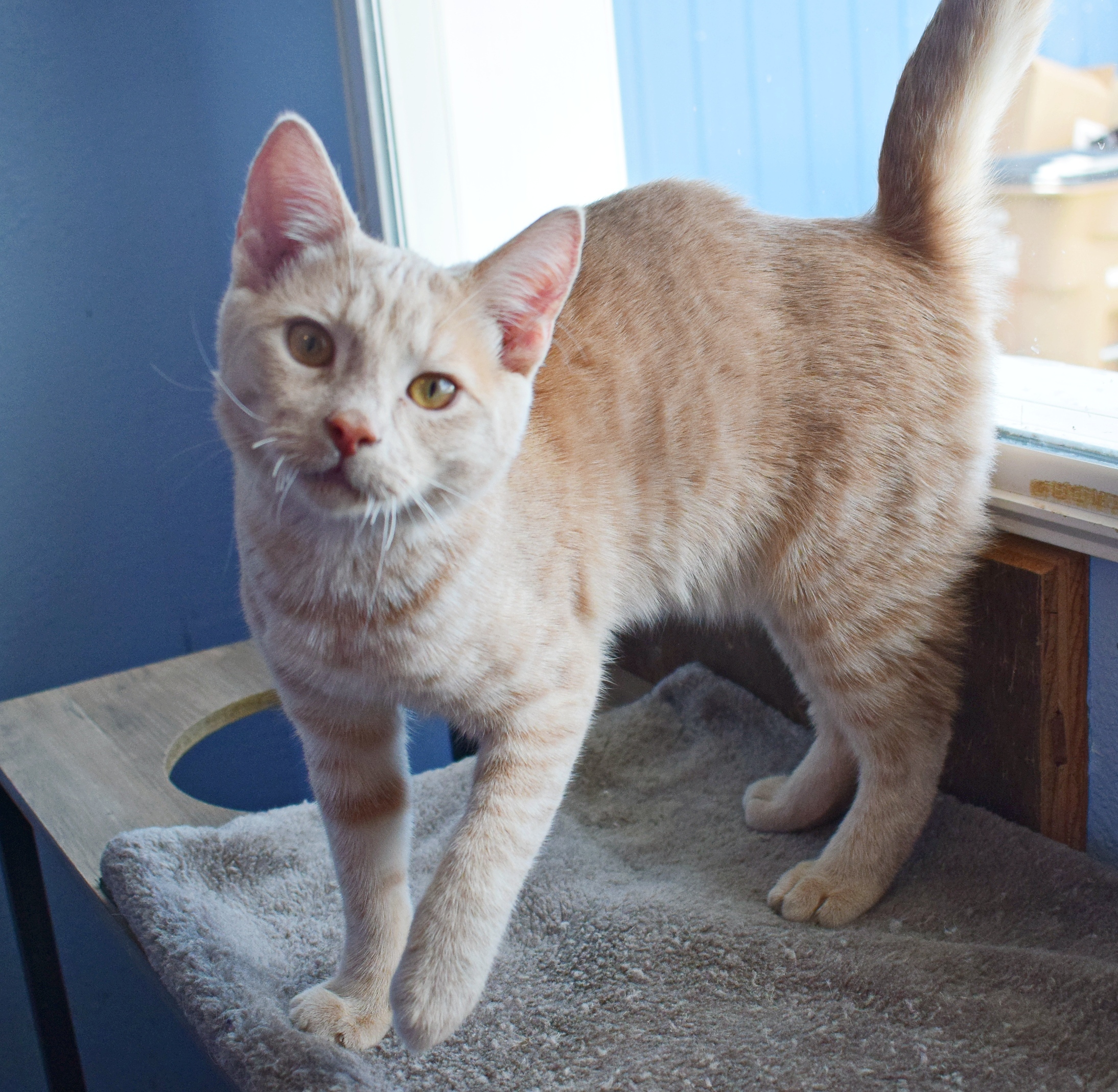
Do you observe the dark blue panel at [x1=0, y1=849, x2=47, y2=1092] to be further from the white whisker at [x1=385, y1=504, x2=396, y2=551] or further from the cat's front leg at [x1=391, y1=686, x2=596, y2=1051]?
the white whisker at [x1=385, y1=504, x2=396, y2=551]

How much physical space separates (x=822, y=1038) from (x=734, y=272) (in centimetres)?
69

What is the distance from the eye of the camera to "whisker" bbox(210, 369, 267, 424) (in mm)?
730

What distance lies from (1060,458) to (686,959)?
58cm

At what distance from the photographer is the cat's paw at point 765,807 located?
3.79 feet

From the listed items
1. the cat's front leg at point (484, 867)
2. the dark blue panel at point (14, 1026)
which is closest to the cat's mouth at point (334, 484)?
the cat's front leg at point (484, 867)

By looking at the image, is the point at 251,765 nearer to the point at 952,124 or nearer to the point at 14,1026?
the point at 14,1026

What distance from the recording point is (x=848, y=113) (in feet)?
4.33

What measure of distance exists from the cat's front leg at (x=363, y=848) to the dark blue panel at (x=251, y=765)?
3.33 feet

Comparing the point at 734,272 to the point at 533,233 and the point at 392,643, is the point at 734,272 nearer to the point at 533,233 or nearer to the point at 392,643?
the point at 533,233

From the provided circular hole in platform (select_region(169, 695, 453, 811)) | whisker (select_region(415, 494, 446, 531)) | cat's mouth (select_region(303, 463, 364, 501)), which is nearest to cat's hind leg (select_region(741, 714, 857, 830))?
whisker (select_region(415, 494, 446, 531))

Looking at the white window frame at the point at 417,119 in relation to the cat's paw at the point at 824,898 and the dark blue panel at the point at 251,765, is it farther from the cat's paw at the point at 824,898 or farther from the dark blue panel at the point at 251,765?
the cat's paw at the point at 824,898

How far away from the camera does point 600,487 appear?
1.00 metres

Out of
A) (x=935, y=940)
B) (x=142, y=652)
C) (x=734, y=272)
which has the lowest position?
(x=142, y=652)

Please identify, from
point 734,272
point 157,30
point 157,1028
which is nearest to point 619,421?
point 734,272
